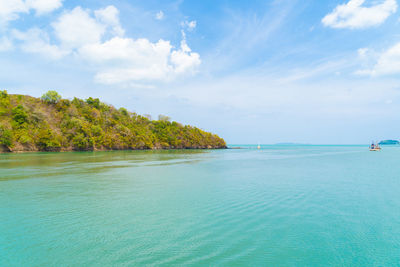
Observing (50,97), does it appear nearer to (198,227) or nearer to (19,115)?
(19,115)

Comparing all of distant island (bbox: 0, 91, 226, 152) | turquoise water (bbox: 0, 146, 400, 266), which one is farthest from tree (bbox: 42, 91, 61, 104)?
turquoise water (bbox: 0, 146, 400, 266)

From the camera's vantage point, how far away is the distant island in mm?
58719

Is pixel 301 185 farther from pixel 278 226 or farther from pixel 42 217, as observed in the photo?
pixel 42 217

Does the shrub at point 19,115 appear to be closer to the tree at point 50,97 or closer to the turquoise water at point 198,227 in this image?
the tree at point 50,97

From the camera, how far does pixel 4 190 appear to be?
11.5 meters

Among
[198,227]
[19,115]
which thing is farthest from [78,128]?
[198,227]

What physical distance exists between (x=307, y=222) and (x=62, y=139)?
7407 centimetres

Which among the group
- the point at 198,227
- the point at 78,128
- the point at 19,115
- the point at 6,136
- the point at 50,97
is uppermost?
the point at 50,97

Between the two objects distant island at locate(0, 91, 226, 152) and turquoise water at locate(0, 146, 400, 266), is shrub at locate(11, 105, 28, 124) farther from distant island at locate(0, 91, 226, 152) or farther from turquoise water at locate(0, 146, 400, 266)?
turquoise water at locate(0, 146, 400, 266)

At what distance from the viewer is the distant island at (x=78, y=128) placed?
193 ft

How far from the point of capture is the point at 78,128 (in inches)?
2744

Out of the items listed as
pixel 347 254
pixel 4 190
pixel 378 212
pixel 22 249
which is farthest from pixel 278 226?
pixel 4 190

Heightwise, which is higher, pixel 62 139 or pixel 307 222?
pixel 62 139

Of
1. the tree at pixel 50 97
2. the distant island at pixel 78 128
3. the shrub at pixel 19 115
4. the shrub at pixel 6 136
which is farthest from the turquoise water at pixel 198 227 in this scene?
the tree at pixel 50 97
